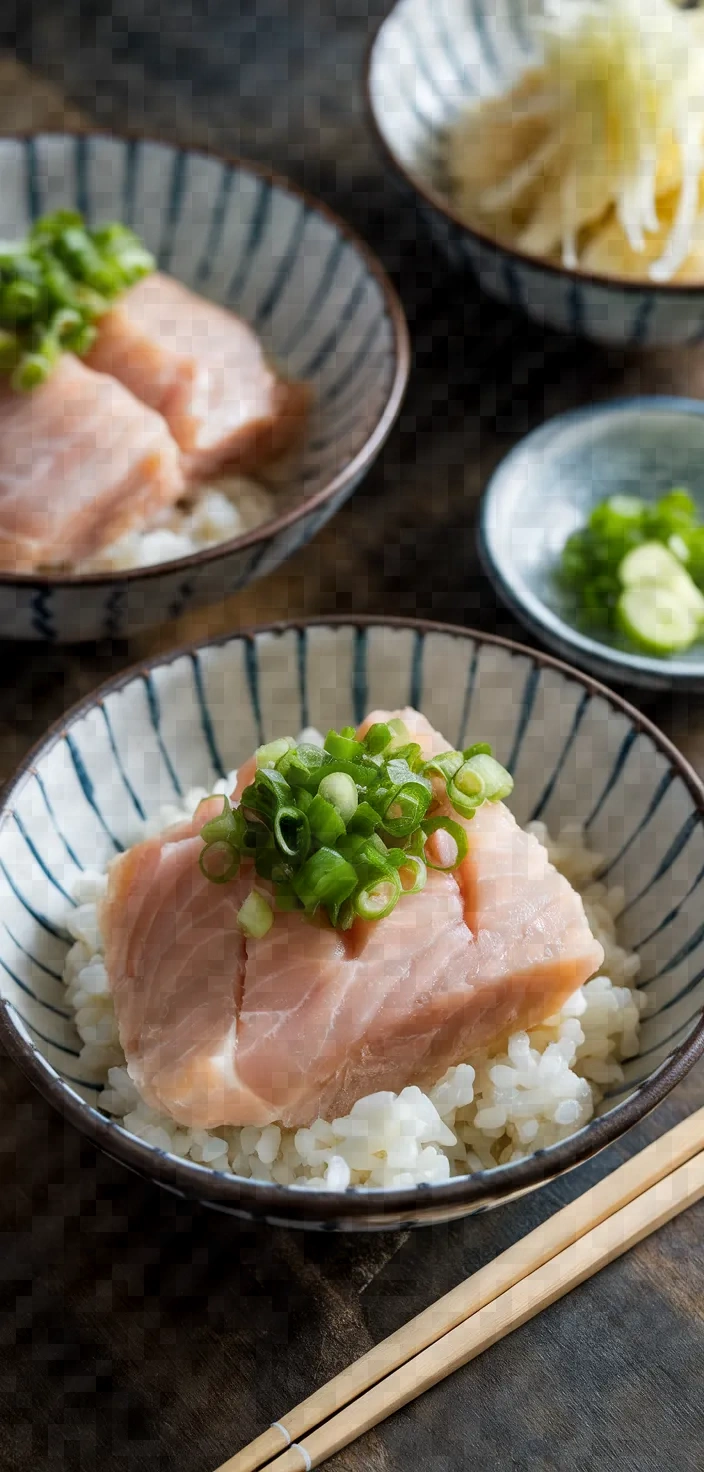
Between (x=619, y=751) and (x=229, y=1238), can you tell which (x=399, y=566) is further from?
(x=229, y=1238)

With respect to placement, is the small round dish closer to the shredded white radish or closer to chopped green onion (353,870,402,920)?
the shredded white radish

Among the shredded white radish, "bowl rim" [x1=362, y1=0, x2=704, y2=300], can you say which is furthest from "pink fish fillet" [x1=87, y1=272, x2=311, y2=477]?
the shredded white radish

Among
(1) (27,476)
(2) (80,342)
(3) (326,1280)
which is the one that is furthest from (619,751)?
(2) (80,342)

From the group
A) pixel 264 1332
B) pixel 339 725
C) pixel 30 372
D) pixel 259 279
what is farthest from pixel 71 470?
pixel 264 1332

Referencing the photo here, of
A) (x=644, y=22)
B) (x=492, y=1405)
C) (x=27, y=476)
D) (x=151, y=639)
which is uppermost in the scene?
(x=644, y=22)

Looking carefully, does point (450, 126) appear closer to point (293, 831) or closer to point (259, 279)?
point (259, 279)

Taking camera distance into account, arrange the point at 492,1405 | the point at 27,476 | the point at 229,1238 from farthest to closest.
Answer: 1. the point at 27,476
2. the point at 229,1238
3. the point at 492,1405
